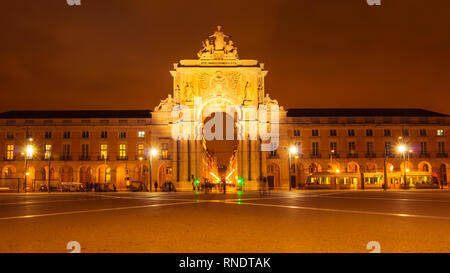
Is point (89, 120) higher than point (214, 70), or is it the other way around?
point (214, 70)

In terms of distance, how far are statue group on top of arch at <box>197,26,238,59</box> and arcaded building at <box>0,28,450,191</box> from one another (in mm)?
159

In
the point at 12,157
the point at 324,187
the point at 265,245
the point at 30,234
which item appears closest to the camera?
the point at 265,245

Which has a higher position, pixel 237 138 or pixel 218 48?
pixel 218 48

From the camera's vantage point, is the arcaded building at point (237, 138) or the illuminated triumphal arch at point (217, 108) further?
the arcaded building at point (237, 138)

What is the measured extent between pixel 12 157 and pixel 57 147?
721 centimetres

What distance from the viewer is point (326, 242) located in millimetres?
9000

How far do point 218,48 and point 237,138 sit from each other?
48.0 ft

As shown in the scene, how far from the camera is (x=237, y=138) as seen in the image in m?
60.0

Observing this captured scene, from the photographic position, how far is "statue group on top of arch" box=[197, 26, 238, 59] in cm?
6041

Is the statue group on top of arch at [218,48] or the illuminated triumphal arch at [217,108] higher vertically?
the statue group on top of arch at [218,48]

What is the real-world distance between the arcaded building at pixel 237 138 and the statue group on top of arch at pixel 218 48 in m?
0.16

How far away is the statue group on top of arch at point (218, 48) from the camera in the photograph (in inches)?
2378
